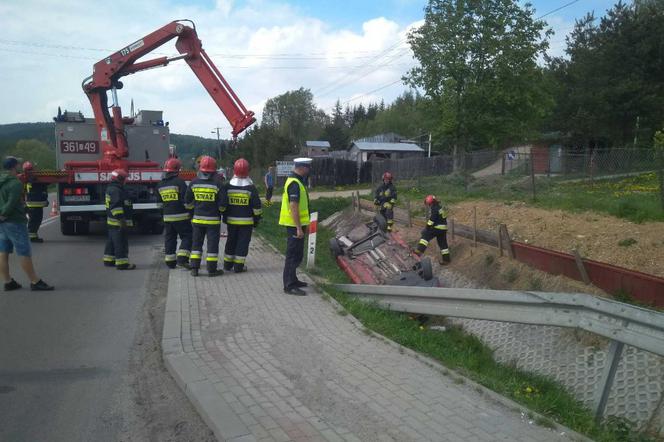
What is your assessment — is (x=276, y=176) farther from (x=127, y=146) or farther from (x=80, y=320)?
(x=80, y=320)

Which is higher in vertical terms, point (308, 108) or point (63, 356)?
point (308, 108)

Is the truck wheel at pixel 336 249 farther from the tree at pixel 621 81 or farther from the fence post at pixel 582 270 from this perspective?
the tree at pixel 621 81

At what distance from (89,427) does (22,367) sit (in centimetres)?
154

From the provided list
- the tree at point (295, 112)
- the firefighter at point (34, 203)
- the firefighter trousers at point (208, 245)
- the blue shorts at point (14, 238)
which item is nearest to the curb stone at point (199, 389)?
the firefighter trousers at point (208, 245)

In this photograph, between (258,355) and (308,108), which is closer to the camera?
(258,355)

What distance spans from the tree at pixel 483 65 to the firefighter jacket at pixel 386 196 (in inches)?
638

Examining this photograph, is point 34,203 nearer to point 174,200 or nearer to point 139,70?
point 139,70

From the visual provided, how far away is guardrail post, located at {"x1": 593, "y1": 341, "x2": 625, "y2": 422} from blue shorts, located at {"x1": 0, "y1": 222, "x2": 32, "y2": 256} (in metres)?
7.13

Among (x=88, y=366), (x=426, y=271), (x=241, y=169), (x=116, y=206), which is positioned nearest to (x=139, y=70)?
(x=116, y=206)

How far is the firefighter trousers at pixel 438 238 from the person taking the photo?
11188mm

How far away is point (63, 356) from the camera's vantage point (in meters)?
5.39

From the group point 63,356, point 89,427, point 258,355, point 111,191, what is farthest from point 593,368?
point 111,191

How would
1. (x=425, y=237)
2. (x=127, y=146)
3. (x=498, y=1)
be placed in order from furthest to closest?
1. (x=498, y=1)
2. (x=127, y=146)
3. (x=425, y=237)

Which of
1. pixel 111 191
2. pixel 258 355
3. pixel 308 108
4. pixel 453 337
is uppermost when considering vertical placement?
pixel 308 108
